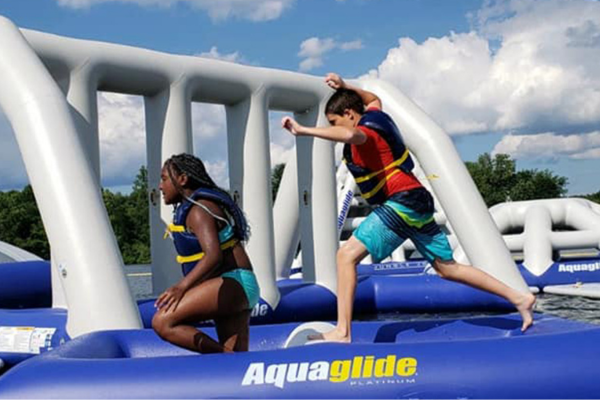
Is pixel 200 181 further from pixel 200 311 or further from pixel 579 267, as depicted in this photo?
pixel 579 267

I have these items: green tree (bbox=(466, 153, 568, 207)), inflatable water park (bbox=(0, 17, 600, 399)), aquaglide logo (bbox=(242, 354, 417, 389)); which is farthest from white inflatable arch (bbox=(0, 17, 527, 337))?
green tree (bbox=(466, 153, 568, 207))

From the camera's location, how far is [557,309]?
23.5 feet

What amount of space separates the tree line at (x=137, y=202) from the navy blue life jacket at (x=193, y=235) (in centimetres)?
3544

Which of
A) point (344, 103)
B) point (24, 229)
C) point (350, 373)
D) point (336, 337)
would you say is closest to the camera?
point (350, 373)

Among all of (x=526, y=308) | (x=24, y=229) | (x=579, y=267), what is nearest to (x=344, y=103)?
(x=526, y=308)

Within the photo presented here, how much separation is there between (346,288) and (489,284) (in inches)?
25.5

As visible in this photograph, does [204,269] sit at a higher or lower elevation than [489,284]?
higher

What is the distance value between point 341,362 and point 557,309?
4912 mm

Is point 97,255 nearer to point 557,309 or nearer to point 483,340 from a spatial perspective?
point 483,340

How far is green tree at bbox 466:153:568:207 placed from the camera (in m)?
42.9

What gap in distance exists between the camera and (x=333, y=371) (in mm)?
2740

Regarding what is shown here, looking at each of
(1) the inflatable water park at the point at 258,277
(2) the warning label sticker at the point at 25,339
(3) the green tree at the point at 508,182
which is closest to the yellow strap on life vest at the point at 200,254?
(1) the inflatable water park at the point at 258,277

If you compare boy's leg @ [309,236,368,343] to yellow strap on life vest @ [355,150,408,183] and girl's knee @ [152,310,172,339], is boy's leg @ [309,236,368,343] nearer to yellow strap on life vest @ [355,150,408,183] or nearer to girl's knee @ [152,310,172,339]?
yellow strap on life vest @ [355,150,408,183]

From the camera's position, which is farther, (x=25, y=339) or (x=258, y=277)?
(x=258, y=277)
